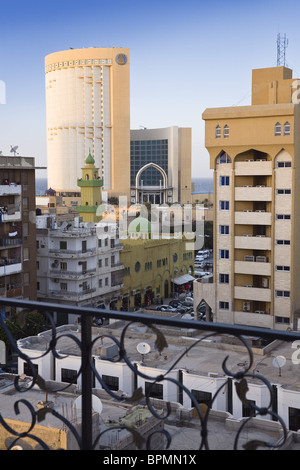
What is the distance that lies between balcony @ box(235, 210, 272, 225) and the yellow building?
929cm

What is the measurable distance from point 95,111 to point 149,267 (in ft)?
128

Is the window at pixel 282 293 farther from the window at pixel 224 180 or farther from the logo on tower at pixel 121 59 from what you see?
the logo on tower at pixel 121 59

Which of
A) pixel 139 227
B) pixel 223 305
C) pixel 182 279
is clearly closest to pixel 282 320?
pixel 223 305

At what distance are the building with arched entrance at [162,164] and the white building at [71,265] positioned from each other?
45312mm

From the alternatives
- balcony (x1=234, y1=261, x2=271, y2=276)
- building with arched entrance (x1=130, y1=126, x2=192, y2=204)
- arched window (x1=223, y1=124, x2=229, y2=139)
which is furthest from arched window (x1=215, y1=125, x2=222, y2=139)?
building with arched entrance (x1=130, y1=126, x2=192, y2=204)

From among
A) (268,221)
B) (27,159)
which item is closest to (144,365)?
(268,221)

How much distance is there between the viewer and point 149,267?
3042cm

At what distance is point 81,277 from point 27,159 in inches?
206

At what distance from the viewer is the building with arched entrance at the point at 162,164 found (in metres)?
72.7

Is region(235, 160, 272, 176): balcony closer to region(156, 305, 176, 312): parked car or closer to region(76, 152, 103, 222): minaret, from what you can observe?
region(156, 305, 176, 312): parked car

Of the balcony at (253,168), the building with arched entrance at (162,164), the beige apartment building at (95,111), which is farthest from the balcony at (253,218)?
the building with arched entrance at (162,164)

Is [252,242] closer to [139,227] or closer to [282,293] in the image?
[282,293]
